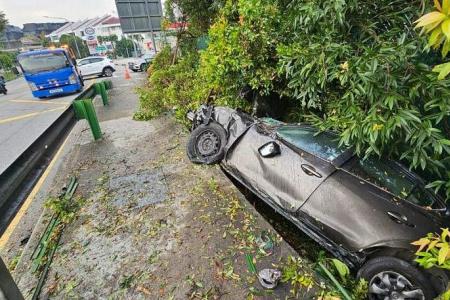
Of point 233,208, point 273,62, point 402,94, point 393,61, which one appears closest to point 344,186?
point 402,94

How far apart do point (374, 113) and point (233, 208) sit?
6.51 feet

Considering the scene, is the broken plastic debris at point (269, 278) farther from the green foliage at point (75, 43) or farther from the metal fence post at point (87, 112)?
the green foliage at point (75, 43)

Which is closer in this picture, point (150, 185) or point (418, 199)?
point (418, 199)

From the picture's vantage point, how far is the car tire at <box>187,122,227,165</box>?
14.8 ft

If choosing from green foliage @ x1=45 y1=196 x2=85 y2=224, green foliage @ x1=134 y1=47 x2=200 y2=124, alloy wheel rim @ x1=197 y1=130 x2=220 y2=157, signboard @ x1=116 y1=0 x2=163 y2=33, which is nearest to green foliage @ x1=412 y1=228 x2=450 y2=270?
alloy wheel rim @ x1=197 y1=130 x2=220 y2=157

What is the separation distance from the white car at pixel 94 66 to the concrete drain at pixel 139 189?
19.9m

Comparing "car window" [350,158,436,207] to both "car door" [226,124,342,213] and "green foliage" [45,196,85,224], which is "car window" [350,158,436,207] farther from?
"green foliage" [45,196,85,224]

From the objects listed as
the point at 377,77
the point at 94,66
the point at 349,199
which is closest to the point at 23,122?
the point at 349,199

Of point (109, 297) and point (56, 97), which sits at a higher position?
point (109, 297)

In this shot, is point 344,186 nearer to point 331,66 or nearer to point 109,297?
point 331,66

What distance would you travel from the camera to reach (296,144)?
3316mm

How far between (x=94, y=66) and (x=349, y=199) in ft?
74.9

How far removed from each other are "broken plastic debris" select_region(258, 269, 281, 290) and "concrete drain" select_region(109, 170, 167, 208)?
6.01ft

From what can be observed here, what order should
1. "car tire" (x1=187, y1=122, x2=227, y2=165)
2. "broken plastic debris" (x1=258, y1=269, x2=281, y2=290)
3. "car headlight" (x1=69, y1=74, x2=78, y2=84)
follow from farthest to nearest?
"car headlight" (x1=69, y1=74, x2=78, y2=84), "car tire" (x1=187, y1=122, x2=227, y2=165), "broken plastic debris" (x1=258, y1=269, x2=281, y2=290)
